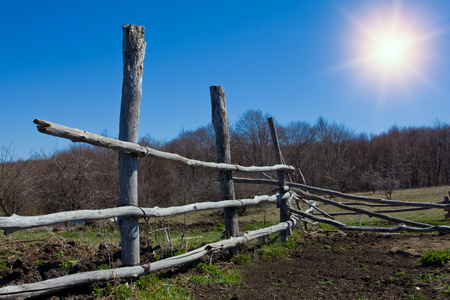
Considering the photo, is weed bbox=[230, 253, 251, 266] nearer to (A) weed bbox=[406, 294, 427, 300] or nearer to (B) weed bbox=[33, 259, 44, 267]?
(A) weed bbox=[406, 294, 427, 300]

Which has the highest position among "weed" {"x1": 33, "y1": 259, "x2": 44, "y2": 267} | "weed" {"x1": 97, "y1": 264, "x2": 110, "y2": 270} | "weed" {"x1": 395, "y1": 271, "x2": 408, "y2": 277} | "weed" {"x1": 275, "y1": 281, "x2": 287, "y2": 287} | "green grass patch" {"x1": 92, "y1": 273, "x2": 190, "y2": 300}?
"weed" {"x1": 33, "y1": 259, "x2": 44, "y2": 267}

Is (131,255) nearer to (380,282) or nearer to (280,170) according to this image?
(380,282)

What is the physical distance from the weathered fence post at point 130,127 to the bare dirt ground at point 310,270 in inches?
20.2

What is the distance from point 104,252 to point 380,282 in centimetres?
391

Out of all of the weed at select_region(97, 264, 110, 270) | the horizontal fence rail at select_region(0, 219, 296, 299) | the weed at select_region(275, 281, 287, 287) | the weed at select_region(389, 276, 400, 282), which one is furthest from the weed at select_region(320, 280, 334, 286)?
the weed at select_region(97, 264, 110, 270)

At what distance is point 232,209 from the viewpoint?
21.3 feet

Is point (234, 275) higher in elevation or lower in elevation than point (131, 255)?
lower

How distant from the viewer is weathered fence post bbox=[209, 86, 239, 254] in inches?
253

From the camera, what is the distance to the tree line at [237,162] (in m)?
13.1

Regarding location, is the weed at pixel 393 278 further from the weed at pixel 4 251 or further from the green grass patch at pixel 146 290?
the weed at pixel 4 251

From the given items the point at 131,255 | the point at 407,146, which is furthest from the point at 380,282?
the point at 407,146

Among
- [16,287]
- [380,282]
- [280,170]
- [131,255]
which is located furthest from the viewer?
[280,170]

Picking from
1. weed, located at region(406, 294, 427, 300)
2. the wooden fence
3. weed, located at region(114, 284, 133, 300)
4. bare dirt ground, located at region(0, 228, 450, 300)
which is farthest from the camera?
bare dirt ground, located at region(0, 228, 450, 300)

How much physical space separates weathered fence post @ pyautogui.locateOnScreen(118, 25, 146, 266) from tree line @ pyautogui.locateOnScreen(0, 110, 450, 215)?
6.33ft
